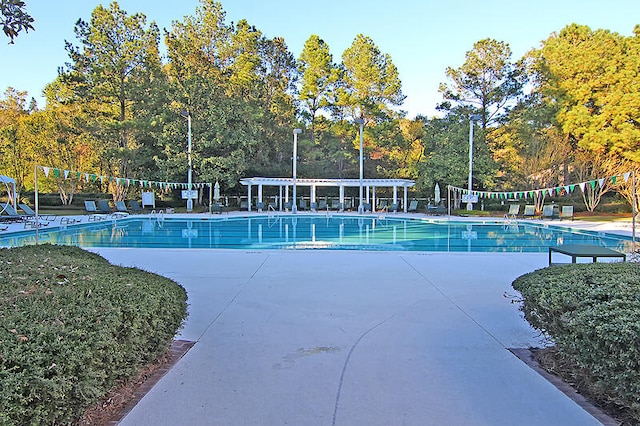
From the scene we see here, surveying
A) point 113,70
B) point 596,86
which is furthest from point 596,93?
point 113,70

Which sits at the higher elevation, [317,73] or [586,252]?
[317,73]

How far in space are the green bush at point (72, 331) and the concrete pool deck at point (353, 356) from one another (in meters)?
0.40

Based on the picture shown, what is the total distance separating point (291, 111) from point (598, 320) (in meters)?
29.0

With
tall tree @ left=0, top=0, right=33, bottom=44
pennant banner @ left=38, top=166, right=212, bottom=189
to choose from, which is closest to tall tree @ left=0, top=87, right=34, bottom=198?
pennant banner @ left=38, top=166, right=212, bottom=189

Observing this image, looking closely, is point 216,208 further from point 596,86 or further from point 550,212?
point 596,86

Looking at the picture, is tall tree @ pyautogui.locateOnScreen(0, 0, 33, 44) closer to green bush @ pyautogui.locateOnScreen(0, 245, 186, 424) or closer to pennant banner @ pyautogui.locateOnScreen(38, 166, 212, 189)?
green bush @ pyautogui.locateOnScreen(0, 245, 186, 424)

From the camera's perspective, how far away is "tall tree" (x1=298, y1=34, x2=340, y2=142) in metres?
29.3

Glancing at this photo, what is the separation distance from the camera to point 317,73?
29.6 metres

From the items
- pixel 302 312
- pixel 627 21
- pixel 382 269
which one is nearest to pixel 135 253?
pixel 382 269

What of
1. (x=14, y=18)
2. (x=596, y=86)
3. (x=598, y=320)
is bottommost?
(x=598, y=320)

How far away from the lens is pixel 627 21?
2223 centimetres

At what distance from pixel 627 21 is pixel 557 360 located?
86.6 ft

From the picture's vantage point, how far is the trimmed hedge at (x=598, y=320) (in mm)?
1963

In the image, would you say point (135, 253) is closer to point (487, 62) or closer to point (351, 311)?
point (351, 311)
